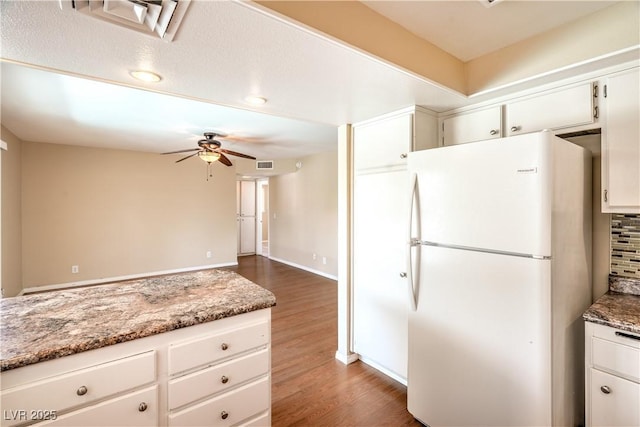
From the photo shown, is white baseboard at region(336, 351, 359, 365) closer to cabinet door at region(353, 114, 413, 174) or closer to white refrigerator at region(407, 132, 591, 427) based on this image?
white refrigerator at region(407, 132, 591, 427)

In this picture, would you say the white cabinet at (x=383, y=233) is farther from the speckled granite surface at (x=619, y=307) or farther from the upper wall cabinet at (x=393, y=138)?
the speckled granite surface at (x=619, y=307)

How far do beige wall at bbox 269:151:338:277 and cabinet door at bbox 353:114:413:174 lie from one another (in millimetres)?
2796

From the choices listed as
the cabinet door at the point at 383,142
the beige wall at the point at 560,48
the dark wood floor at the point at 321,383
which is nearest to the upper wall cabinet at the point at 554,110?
the beige wall at the point at 560,48

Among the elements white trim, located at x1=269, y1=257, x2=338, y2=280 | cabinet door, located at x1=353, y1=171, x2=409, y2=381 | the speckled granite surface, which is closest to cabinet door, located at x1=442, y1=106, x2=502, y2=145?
cabinet door, located at x1=353, y1=171, x2=409, y2=381

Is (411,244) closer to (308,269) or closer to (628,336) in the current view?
(628,336)

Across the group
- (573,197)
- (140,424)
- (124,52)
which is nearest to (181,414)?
(140,424)

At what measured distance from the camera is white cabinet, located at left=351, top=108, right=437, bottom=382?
7.29 feet

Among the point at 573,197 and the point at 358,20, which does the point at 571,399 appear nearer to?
the point at 573,197

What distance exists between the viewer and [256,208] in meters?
8.24

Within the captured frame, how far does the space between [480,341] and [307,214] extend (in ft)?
16.1

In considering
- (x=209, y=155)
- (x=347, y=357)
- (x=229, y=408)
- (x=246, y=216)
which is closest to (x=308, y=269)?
(x=246, y=216)

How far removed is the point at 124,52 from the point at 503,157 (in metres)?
1.94

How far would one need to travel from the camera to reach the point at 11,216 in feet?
13.1

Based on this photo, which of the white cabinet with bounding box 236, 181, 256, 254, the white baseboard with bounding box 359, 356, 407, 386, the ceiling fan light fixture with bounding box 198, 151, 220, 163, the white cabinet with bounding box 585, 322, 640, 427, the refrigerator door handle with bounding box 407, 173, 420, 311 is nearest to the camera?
the white cabinet with bounding box 585, 322, 640, 427
